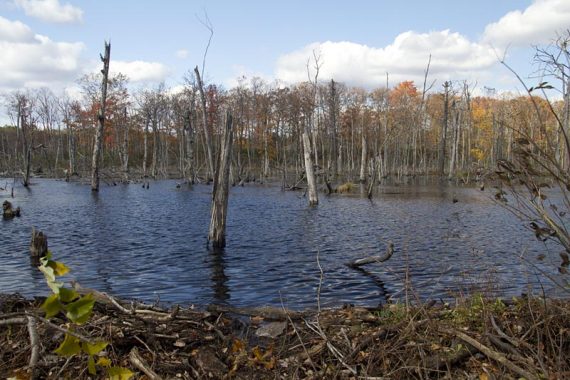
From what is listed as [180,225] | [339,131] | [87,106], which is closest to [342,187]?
[180,225]

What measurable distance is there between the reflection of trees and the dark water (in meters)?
0.03

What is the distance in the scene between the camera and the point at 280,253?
12.7 metres

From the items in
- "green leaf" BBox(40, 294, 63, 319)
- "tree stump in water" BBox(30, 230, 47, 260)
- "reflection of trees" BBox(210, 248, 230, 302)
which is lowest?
"reflection of trees" BBox(210, 248, 230, 302)

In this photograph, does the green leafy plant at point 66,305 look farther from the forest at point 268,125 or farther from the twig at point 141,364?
the forest at point 268,125

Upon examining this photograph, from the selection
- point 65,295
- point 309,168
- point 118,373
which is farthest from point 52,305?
point 309,168

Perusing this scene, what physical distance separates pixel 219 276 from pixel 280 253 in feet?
9.53

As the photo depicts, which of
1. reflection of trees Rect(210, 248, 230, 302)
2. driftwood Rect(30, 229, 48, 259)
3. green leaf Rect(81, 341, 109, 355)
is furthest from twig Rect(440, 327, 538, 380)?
driftwood Rect(30, 229, 48, 259)

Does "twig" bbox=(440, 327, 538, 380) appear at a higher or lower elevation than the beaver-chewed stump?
higher

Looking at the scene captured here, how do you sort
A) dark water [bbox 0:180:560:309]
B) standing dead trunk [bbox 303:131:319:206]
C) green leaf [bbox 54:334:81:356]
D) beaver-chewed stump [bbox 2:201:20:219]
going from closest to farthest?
1. green leaf [bbox 54:334:81:356]
2. dark water [bbox 0:180:560:309]
3. beaver-chewed stump [bbox 2:201:20:219]
4. standing dead trunk [bbox 303:131:319:206]

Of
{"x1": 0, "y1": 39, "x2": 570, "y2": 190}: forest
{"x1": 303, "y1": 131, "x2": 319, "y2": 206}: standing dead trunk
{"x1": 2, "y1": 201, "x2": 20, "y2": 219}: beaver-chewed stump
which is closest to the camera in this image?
{"x1": 2, "y1": 201, "x2": 20, "y2": 219}: beaver-chewed stump

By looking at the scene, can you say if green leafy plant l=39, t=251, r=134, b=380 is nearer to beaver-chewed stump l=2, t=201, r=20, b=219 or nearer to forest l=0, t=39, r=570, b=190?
beaver-chewed stump l=2, t=201, r=20, b=219

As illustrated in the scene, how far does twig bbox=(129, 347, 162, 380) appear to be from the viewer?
3.99 meters

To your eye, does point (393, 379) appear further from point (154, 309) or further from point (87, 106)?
point (87, 106)

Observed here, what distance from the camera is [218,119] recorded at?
6619 cm
